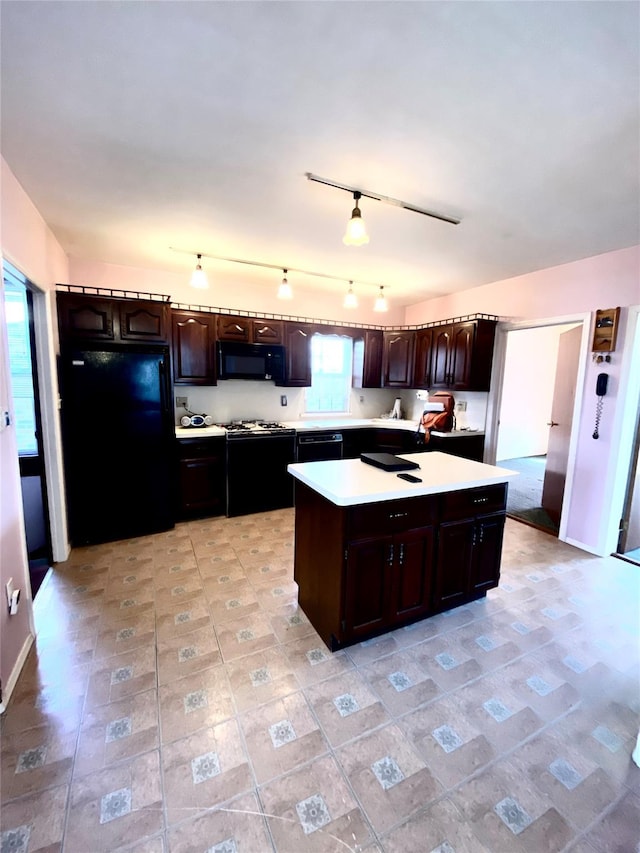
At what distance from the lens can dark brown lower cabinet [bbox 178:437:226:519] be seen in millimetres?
3484

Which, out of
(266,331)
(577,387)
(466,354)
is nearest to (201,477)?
(266,331)

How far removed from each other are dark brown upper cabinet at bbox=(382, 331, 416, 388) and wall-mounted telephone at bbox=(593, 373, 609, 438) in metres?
1.99

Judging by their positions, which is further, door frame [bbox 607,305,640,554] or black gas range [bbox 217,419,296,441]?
black gas range [bbox 217,419,296,441]

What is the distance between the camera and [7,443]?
174 centimetres

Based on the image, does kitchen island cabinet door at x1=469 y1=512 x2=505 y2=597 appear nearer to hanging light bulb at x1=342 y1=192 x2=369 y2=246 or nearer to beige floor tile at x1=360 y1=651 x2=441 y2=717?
beige floor tile at x1=360 y1=651 x2=441 y2=717

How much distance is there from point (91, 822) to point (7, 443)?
5.16 feet

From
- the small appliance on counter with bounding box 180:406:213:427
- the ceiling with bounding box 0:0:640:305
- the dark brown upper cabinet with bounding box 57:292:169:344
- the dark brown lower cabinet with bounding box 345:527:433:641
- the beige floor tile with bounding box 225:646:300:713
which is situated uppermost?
the ceiling with bounding box 0:0:640:305

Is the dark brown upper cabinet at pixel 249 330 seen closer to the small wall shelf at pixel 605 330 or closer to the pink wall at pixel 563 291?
the pink wall at pixel 563 291

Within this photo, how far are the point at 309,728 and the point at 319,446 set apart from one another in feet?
9.36

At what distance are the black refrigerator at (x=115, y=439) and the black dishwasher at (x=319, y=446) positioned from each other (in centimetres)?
141

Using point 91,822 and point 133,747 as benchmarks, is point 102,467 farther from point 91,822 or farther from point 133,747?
point 91,822

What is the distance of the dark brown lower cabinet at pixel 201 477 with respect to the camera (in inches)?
137

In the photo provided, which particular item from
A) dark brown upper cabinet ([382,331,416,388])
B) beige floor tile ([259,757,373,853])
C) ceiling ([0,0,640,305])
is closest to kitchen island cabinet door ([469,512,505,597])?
beige floor tile ([259,757,373,853])

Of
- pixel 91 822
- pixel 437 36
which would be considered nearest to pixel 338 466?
pixel 91 822
